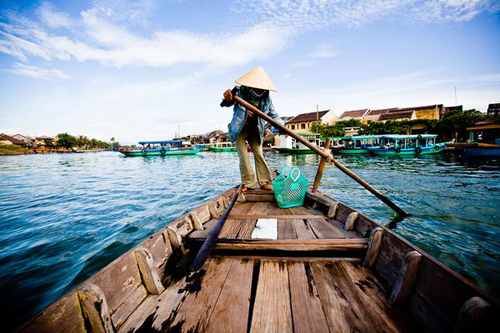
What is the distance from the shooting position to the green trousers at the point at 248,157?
11.9ft

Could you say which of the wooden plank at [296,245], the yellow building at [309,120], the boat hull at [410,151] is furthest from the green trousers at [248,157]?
the yellow building at [309,120]

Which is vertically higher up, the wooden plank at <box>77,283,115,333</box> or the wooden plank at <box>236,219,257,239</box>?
the wooden plank at <box>77,283,115,333</box>

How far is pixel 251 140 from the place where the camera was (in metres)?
3.78

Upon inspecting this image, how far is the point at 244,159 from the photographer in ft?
11.8

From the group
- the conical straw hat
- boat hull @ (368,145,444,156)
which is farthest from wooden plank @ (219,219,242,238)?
boat hull @ (368,145,444,156)

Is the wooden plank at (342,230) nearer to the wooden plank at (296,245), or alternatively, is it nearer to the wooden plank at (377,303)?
the wooden plank at (296,245)

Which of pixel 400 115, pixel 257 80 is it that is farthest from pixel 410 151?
pixel 257 80

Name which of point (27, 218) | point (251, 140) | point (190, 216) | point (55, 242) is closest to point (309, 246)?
point (190, 216)

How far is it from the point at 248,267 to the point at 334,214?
1.43 m

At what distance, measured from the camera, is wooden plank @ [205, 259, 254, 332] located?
1162 millimetres

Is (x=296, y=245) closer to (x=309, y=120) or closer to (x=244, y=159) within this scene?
(x=244, y=159)

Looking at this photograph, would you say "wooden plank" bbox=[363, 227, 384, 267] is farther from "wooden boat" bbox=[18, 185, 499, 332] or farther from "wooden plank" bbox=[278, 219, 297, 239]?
"wooden plank" bbox=[278, 219, 297, 239]

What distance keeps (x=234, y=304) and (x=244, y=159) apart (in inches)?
99.6

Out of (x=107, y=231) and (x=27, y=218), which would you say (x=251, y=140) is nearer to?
(x=107, y=231)
